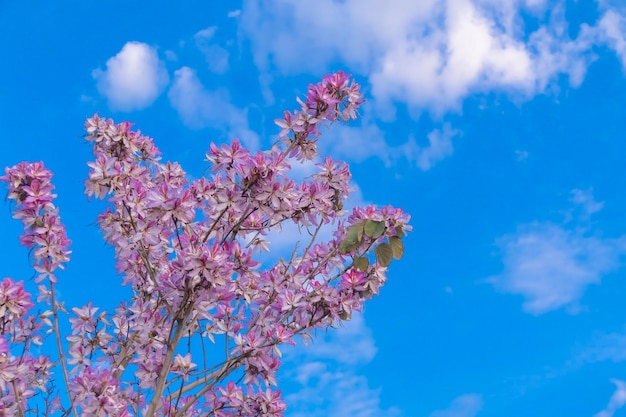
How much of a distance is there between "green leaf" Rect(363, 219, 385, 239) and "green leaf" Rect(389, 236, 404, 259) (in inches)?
3.5

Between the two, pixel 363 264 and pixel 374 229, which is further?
pixel 363 264

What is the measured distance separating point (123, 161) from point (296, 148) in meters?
1.28

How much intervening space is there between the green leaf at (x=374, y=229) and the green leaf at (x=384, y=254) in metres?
0.08

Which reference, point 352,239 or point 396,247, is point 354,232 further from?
point 396,247

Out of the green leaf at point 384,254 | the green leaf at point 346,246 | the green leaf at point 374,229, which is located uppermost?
the green leaf at point 346,246

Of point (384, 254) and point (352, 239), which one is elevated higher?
point (352, 239)

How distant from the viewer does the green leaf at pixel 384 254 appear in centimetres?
408

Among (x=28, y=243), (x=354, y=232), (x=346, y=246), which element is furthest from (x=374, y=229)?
(x=28, y=243)

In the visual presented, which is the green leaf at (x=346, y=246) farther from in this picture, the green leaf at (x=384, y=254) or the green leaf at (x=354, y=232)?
the green leaf at (x=384, y=254)

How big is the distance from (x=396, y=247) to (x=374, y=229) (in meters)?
0.18

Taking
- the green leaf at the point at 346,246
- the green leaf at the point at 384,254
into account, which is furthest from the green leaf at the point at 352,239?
the green leaf at the point at 384,254

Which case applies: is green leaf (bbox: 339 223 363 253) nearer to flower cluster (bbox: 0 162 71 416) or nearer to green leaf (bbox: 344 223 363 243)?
green leaf (bbox: 344 223 363 243)

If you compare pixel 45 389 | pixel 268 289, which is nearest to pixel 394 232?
pixel 268 289

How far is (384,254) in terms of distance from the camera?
408 centimetres
